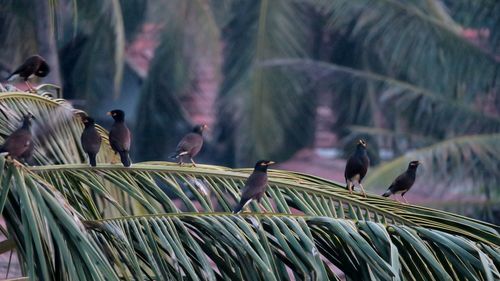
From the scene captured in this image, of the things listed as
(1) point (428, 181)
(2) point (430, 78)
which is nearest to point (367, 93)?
(2) point (430, 78)

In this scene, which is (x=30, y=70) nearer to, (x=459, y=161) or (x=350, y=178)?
(x=350, y=178)

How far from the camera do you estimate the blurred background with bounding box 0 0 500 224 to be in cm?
1235

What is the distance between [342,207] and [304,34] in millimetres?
10815

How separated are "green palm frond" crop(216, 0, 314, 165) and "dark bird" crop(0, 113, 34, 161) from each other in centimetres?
983

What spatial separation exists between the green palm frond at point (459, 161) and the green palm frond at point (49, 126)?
5.76m

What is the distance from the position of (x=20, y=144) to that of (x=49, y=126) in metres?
1.07

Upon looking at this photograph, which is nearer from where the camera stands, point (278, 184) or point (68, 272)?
point (68, 272)

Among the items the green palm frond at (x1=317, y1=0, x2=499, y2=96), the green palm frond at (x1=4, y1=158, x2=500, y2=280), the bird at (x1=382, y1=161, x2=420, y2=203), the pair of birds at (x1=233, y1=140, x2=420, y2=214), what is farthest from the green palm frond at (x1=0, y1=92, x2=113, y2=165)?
the green palm frond at (x1=317, y1=0, x2=499, y2=96)

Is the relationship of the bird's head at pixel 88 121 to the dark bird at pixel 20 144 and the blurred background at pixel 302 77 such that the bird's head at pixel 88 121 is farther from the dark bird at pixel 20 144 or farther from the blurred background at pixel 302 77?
the blurred background at pixel 302 77

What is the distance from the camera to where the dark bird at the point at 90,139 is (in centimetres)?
530

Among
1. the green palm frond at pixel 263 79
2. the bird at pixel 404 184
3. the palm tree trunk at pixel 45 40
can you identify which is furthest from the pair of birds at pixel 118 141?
the green palm frond at pixel 263 79

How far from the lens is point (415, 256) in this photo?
13.7 feet

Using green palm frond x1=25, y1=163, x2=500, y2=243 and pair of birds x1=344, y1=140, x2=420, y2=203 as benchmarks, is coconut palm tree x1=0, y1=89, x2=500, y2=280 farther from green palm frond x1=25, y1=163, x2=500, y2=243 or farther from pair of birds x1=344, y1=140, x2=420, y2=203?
pair of birds x1=344, y1=140, x2=420, y2=203

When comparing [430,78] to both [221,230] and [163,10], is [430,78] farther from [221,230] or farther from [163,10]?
[221,230]
